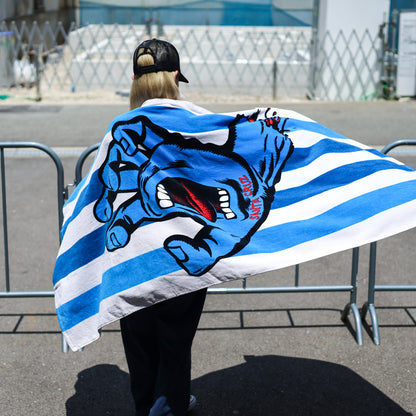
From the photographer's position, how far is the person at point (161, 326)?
3.07 m

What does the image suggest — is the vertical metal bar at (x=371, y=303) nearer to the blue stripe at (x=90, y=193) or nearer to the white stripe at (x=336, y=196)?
the white stripe at (x=336, y=196)

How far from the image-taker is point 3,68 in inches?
605

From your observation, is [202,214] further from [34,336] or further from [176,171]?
[34,336]

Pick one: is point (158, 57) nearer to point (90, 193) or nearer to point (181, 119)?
point (181, 119)

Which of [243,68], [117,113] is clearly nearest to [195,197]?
[117,113]

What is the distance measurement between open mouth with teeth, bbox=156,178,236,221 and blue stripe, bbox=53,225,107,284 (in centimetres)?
36

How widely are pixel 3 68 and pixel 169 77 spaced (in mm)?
13298

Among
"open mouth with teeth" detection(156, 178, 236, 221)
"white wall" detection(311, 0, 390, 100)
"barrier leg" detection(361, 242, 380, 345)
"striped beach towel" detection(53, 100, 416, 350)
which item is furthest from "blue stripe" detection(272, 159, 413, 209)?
"white wall" detection(311, 0, 390, 100)

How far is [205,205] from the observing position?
3.11 meters

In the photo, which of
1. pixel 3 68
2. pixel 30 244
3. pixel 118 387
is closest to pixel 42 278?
pixel 30 244

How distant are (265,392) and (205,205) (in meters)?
1.35

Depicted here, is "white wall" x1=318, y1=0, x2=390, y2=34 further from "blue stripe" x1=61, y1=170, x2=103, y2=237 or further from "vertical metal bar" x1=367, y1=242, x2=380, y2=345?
"blue stripe" x1=61, y1=170, x2=103, y2=237

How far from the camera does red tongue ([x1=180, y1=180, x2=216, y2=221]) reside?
10.1 ft

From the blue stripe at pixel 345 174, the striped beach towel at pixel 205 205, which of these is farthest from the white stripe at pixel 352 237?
the blue stripe at pixel 345 174
